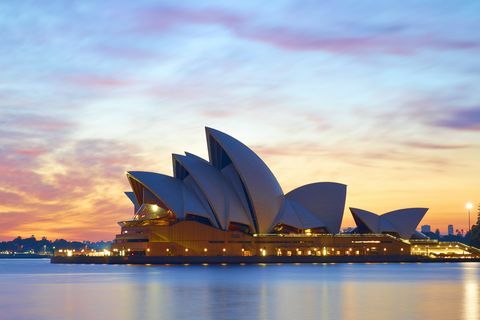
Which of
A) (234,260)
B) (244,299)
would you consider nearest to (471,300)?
(244,299)

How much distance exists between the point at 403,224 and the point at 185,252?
44.7 meters

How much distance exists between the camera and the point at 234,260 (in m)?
126

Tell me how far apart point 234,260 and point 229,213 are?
39.7ft

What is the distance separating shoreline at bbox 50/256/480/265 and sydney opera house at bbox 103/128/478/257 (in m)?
0.82

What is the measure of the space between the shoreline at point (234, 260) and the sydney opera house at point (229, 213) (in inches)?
32.3

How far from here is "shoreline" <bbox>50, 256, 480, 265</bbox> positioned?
4811 inches

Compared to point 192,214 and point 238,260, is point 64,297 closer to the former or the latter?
point 192,214

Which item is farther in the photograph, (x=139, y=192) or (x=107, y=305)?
(x=139, y=192)

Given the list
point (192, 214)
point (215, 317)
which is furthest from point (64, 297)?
point (192, 214)

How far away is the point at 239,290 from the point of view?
64.6 m

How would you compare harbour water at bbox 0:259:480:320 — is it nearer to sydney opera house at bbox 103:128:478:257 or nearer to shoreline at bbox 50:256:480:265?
sydney opera house at bbox 103:128:478:257

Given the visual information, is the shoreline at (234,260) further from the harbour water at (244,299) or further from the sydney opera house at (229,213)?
the harbour water at (244,299)

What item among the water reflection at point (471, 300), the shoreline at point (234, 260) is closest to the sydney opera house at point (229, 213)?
the shoreline at point (234, 260)

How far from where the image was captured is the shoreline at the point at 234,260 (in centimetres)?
12219
